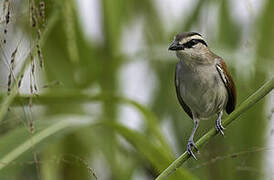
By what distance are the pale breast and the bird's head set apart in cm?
9

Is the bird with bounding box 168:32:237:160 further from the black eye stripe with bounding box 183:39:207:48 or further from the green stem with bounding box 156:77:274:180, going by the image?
the green stem with bounding box 156:77:274:180

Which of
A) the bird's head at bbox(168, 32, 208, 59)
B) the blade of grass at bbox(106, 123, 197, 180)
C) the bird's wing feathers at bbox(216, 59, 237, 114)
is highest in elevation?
the bird's head at bbox(168, 32, 208, 59)

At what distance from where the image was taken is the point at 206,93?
256 centimetres

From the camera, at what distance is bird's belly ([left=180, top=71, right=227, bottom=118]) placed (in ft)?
8.39

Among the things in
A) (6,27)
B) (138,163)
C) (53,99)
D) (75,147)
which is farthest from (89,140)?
(6,27)

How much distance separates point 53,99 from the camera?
2.22m

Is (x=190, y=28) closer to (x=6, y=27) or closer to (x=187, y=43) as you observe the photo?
(x=187, y=43)

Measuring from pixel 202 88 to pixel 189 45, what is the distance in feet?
0.96

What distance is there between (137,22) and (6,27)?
197 centimetres

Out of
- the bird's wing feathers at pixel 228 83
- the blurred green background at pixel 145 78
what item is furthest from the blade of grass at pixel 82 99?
the bird's wing feathers at pixel 228 83

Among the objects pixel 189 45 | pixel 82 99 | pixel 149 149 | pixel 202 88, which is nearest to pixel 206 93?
pixel 202 88

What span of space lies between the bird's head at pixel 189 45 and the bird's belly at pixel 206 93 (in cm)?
14

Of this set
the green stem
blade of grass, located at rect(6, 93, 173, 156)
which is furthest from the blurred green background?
the green stem

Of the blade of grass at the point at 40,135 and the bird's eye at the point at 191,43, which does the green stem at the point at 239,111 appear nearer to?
the blade of grass at the point at 40,135
